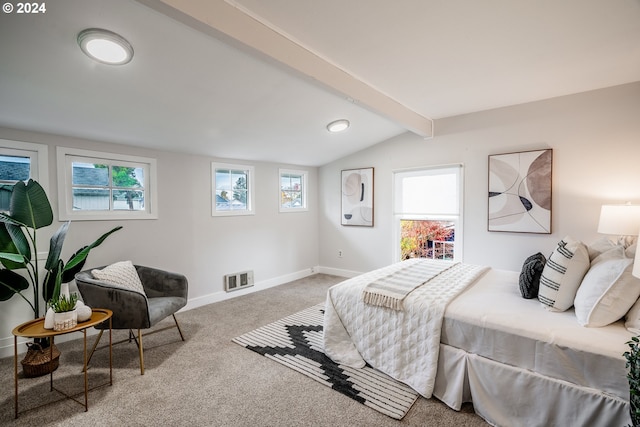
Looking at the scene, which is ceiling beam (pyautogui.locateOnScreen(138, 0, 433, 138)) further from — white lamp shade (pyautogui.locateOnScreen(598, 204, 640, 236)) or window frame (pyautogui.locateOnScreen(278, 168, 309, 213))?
window frame (pyautogui.locateOnScreen(278, 168, 309, 213))

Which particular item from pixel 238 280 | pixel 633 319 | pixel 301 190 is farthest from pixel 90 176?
pixel 633 319

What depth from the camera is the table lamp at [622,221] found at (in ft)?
8.15

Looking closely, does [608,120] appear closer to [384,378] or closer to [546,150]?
[546,150]

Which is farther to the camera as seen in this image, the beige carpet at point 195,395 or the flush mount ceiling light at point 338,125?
the flush mount ceiling light at point 338,125

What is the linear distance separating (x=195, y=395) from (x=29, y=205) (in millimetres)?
1919

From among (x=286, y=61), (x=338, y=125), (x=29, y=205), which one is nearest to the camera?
(x=286, y=61)

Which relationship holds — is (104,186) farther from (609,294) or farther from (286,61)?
(609,294)

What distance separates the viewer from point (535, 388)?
169 cm

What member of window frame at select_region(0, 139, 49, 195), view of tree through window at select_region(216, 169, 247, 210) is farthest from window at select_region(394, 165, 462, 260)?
window frame at select_region(0, 139, 49, 195)

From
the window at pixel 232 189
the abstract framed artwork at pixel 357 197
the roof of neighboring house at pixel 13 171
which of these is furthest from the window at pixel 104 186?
the abstract framed artwork at pixel 357 197

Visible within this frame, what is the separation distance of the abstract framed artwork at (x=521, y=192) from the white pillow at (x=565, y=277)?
148 cm

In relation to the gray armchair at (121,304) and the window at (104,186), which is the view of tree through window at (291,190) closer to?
the window at (104,186)

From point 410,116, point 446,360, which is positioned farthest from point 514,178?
point 446,360

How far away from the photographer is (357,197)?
4.99 metres
